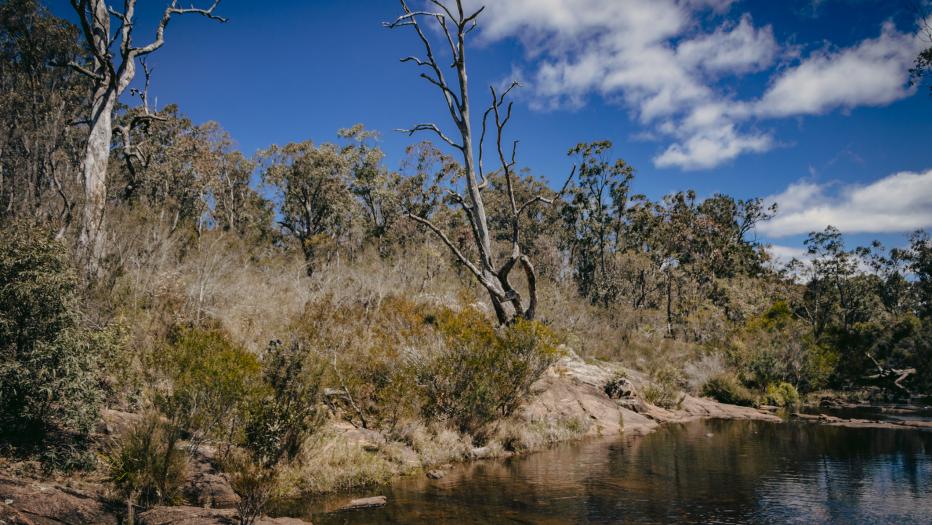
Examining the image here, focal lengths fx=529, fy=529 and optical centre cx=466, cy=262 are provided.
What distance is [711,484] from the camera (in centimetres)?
1031

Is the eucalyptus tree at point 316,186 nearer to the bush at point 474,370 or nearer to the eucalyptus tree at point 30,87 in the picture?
the eucalyptus tree at point 30,87

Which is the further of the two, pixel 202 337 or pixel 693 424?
pixel 693 424

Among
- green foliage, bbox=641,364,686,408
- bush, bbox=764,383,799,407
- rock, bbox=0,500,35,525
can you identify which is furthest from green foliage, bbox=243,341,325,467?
bush, bbox=764,383,799,407

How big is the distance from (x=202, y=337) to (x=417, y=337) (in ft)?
16.4

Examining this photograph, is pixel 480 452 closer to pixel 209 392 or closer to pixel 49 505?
pixel 209 392

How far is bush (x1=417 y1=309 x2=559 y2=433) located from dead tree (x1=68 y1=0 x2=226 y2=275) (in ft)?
27.1

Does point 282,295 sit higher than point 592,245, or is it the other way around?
point 592,245

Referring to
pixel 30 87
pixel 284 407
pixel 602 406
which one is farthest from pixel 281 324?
pixel 30 87

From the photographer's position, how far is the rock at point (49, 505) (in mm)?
5707

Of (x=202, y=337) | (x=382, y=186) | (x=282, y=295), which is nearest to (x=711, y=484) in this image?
(x=202, y=337)

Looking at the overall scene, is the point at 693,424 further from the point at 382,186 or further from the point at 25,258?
the point at 382,186

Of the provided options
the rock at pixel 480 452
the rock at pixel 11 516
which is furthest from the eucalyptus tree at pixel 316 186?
the rock at pixel 11 516

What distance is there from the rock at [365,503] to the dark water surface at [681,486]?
177 millimetres

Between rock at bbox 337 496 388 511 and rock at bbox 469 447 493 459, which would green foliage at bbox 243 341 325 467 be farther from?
rock at bbox 469 447 493 459
